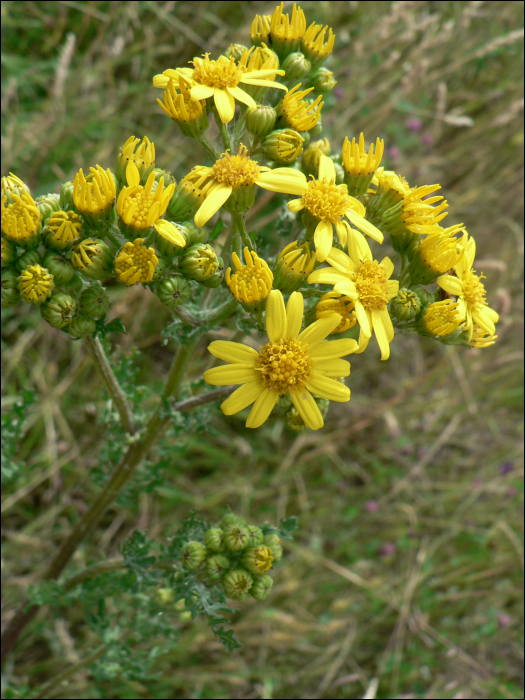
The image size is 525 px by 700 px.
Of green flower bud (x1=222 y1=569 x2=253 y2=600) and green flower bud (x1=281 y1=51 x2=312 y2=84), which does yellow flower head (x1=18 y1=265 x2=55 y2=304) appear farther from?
green flower bud (x1=281 y1=51 x2=312 y2=84)

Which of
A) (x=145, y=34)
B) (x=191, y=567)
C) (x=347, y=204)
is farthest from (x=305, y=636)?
(x=145, y=34)

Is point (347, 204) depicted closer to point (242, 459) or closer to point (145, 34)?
point (242, 459)

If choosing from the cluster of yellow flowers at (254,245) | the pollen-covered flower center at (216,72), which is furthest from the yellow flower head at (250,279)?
the pollen-covered flower center at (216,72)

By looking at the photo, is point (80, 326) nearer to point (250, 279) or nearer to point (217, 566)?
point (250, 279)

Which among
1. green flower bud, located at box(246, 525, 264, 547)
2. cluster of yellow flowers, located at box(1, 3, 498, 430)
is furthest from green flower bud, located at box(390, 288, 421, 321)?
green flower bud, located at box(246, 525, 264, 547)

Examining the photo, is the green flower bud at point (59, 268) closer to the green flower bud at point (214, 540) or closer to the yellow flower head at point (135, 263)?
the yellow flower head at point (135, 263)

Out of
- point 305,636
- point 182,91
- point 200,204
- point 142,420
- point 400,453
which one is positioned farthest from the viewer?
point 400,453
